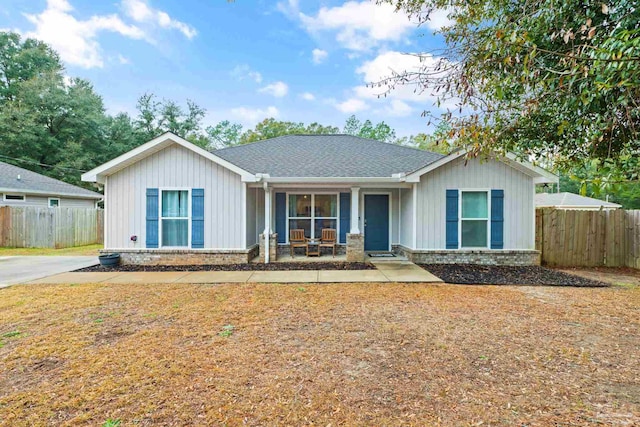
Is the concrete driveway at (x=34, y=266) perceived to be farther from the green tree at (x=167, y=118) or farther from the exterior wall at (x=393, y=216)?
the green tree at (x=167, y=118)

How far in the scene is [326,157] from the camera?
11.1 m

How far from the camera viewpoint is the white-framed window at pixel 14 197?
13.9m

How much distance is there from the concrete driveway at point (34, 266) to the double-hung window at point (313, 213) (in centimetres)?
605

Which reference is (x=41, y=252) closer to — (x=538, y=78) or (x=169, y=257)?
(x=169, y=257)

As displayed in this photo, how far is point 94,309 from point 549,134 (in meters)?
7.55

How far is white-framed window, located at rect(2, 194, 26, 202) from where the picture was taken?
13.9 metres

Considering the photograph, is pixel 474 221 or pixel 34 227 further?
pixel 34 227

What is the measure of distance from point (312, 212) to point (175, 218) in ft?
13.7

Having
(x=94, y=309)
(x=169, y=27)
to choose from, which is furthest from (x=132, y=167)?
(x=169, y=27)

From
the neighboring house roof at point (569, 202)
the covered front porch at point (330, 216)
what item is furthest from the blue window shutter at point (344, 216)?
the neighboring house roof at point (569, 202)

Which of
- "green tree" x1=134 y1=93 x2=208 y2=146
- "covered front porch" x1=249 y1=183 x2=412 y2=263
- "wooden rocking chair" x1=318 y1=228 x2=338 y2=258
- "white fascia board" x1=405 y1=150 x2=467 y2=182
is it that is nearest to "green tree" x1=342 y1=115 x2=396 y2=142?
"green tree" x1=134 y1=93 x2=208 y2=146

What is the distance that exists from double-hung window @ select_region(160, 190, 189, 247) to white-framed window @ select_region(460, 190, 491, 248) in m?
7.79

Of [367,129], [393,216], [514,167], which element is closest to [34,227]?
[393,216]

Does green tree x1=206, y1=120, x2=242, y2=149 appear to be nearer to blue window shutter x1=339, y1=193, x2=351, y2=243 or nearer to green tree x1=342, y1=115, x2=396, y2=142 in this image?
green tree x1=342, y1=115, x2=396, y2=142
